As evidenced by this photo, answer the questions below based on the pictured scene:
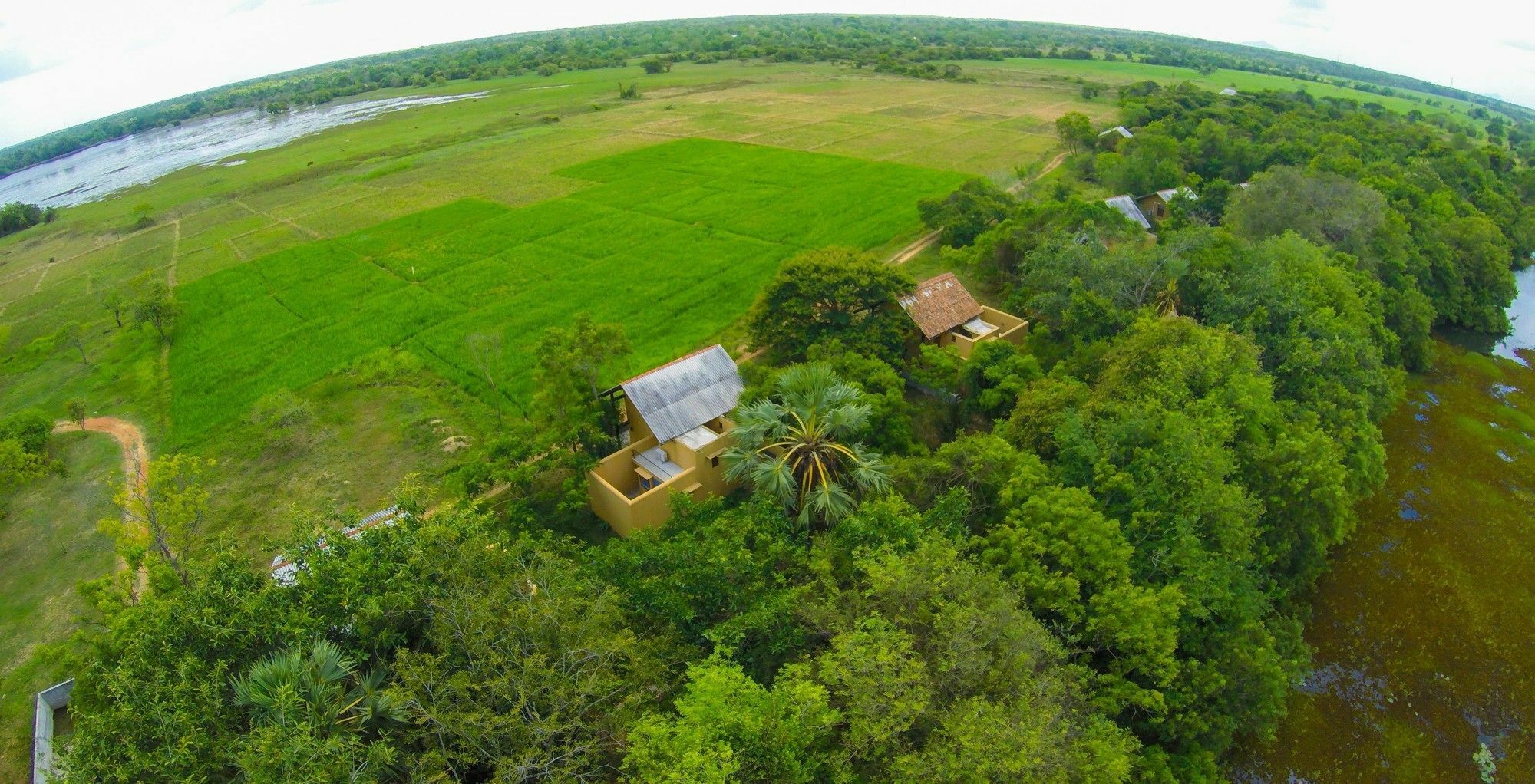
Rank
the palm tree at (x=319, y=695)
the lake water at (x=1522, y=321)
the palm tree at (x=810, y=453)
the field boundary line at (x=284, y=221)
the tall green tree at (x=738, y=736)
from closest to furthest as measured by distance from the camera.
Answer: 1. the tall green tree at (x=738, y=736)
2. the palm tree at (x=319, y=695)
3. the palm tree at (x=810, y=453)
4. the lake water at (x=1522, y=321)
5. the field boundary line at (x=284, y=221)

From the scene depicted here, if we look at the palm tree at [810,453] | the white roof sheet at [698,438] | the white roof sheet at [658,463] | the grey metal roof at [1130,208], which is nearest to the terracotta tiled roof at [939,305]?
the palm tree at [810,453]

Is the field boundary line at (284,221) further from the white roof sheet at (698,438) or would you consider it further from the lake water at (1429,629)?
the lake water at (1429,629)

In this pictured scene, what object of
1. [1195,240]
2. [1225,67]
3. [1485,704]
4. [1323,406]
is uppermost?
[1225,67]

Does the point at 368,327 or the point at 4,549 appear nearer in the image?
the point at 4,549

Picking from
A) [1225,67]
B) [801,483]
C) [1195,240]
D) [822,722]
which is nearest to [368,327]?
[801,483]

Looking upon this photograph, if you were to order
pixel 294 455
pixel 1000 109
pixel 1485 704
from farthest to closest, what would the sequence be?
1. pixel 1000 109
2. pixel 294 455
3. pixel 1485 704

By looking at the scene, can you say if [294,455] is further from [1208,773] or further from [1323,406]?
[1323,406]
